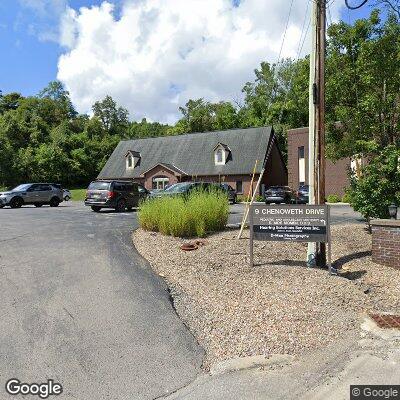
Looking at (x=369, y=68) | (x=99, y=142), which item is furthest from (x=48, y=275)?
Result: (x=99, y=142)

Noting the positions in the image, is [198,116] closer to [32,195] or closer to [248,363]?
[32,195]

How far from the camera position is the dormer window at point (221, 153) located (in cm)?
4800

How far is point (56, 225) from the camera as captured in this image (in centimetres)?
1488

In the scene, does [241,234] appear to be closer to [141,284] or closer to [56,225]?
[141,284]

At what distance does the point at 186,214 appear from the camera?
12039 mm

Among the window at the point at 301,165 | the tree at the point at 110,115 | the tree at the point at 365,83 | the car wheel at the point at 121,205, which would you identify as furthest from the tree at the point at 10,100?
the tree at the point at 365,83

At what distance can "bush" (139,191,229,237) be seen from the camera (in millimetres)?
12000

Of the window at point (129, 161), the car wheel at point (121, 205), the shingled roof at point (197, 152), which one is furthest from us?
the window at point (129, 161)

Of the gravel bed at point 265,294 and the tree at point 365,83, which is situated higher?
the tree at point 365,83

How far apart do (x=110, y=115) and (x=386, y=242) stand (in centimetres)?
10013

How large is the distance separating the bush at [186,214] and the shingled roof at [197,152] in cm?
3076

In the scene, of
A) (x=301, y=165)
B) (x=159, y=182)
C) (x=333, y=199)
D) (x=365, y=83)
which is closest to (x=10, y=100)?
(x=159, y=182)

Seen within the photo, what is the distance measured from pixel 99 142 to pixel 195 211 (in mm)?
68100

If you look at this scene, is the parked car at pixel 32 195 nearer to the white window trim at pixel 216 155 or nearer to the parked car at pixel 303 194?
the parked car at pixel 303 194
